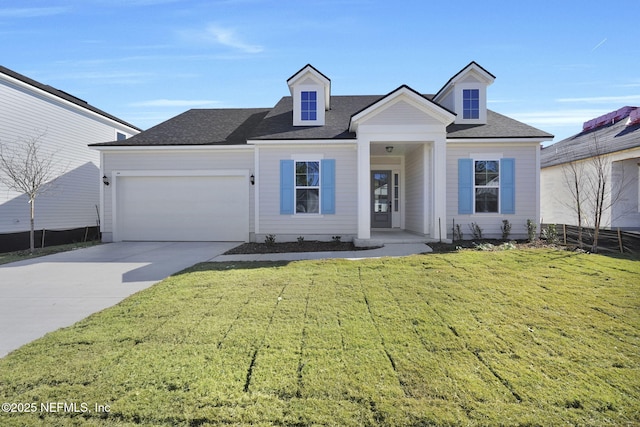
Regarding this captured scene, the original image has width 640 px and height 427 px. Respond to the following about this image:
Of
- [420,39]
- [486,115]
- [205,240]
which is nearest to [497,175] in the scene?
[486,115]

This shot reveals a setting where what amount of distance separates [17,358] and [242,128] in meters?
11.1

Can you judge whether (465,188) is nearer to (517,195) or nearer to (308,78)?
(517,195)

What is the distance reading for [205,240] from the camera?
12219 millimetres

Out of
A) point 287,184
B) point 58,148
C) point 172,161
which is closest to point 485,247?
point 287,184

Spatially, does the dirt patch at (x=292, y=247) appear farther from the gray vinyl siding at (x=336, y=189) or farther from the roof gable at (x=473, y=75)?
the roof gable at (x=473, y=75)

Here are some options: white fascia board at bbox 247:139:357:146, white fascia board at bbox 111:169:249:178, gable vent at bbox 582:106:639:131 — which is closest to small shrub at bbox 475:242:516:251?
white fascia board at bbox 247:139:357:146

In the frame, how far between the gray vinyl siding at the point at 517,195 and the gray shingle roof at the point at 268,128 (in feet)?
1.37

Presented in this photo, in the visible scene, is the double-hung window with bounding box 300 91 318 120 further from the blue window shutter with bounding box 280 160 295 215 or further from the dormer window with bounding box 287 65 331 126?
the blue window shutter with bounding box 280 160 295 215

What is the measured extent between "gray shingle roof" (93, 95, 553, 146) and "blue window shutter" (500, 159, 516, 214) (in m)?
1.07

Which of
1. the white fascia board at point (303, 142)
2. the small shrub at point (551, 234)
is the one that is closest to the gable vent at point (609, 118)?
the small shrub at point (551, 234)

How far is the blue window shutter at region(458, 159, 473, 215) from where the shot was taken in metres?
10.9

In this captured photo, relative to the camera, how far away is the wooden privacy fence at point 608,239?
8570mm

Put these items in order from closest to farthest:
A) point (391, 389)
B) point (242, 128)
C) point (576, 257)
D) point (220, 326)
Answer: point (391, 389), point (220, 326), point (576, 257), point (242, 128)

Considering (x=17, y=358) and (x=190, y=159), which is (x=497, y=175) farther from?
(x=17, y=358)
